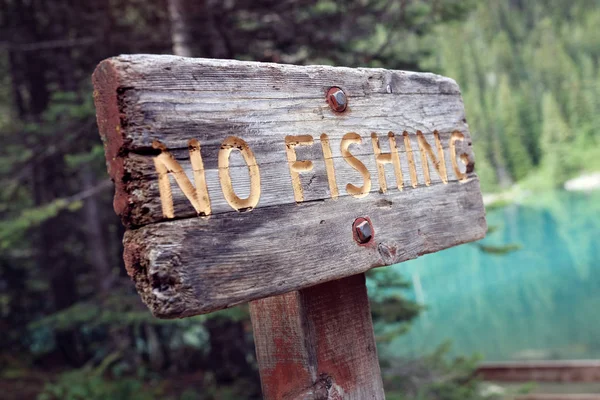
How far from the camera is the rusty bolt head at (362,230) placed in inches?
39.5

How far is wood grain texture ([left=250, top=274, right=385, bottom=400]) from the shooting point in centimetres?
103

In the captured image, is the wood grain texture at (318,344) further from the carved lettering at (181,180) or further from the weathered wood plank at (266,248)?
the carved lettering at (181,180)

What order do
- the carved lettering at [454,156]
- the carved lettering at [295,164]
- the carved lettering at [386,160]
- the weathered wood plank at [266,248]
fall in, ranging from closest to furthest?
the weathered wood plank at [266,248], the carved lettering at [295,164], the carved lettering at [386,160], the carved lettering at [454,156]

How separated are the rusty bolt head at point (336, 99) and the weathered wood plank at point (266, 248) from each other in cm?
16

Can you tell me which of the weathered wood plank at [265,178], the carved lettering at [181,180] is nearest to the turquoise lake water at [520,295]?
the weathered wood plank at [265,178]

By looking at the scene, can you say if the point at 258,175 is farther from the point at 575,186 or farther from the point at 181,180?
the point at 575,186

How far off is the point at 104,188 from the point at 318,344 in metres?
3.10

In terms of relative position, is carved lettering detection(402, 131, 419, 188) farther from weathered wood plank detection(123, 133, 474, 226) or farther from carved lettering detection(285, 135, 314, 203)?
carved lettering detection(285, 135, 314, 203)

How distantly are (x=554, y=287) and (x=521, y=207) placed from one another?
52.8ft

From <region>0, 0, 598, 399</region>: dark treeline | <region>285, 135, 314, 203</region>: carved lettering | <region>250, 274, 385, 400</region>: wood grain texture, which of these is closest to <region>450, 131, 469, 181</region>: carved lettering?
<region>250, 274, 385, 400</region>: wood grain texture

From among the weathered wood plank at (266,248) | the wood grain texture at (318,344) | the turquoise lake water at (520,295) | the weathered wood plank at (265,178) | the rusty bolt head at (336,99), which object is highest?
the rusty bolt head at (336,99)

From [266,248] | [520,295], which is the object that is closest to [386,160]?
[266,248]

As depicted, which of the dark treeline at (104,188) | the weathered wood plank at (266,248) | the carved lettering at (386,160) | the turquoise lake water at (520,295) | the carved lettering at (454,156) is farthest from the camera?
the turquoise lake water at (520,295)

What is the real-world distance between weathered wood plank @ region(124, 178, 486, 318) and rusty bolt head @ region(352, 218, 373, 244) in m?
0.01
